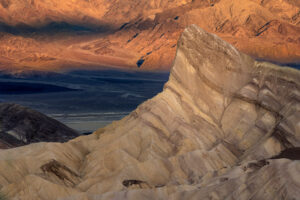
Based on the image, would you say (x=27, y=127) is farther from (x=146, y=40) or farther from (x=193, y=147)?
(x=146, y=40)

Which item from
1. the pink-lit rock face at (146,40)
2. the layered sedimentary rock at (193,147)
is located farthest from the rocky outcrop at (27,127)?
the pink-lit rock face at (146,40)

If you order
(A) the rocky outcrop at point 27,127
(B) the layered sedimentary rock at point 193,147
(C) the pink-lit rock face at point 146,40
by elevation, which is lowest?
(B) the layered sedimentary rock at point 193,147

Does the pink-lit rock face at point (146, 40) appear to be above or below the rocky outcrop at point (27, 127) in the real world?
above

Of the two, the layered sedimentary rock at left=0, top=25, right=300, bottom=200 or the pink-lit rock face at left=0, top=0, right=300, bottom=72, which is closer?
the layered sedimentary rock at left=0, top=25, right=300, bottom=200

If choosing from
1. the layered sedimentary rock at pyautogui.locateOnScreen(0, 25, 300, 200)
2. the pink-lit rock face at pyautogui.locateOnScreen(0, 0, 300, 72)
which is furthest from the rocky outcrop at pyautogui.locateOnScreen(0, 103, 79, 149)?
the pink-lit rock face at pyautogui.locateOnScreen(0, 0, 300, 72)

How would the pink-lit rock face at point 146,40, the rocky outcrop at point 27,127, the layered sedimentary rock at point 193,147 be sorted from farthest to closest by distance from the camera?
the pink-lit rock face at point 146,40, the rocky outcrop at point 27,127, the layered sedimentary rock at point 193,147

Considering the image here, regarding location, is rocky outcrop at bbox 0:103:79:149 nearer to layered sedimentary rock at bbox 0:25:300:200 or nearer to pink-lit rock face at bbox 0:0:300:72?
layered sedimentary rock at bbox 0:25:300:200

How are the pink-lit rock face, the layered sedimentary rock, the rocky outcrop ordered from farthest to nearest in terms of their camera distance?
the pink-lit rock face < the rocky outcrop < the layered sedimentary rock

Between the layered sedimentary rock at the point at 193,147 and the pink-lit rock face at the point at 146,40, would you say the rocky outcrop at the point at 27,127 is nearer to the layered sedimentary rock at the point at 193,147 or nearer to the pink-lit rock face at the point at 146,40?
the layered sedimentary rock at the point at 193,147
